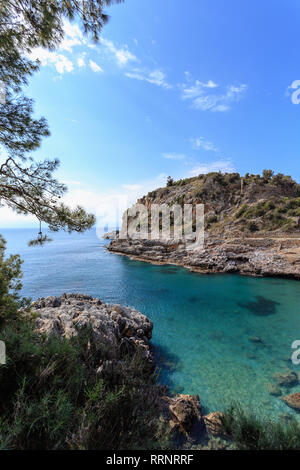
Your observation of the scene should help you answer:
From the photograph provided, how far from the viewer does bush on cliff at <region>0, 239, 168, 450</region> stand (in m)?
2.66

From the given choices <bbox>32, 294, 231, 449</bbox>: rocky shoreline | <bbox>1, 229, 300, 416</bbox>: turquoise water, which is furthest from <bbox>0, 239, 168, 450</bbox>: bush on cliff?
<bbox>1, 229, 300, 416</bbox>: turquoise water

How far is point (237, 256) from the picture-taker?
27.2 meters

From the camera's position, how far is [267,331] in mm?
11305

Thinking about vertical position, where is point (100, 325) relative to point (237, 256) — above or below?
above

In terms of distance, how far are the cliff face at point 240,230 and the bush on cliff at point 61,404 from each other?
24.4 m

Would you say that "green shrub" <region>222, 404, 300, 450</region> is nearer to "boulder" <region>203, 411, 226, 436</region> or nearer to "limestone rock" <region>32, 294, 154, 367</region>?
"boulder" <region>203, 411, 226, 436</region>

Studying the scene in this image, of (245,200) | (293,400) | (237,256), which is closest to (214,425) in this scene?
(293,400)

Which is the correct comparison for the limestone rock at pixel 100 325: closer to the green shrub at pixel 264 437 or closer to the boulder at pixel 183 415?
the boulder at pixel 183 415

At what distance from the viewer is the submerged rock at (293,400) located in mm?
6105

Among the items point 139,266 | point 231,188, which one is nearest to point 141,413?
point 139,266

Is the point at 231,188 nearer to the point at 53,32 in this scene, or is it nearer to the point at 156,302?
the point at 156,302

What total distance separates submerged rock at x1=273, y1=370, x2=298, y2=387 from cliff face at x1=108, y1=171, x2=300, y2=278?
18.6 metres

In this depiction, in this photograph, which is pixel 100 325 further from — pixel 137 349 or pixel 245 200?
pixel 245 200

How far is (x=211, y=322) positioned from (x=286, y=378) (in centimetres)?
530
